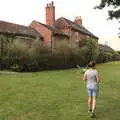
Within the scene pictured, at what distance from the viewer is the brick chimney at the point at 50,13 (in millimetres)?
64562

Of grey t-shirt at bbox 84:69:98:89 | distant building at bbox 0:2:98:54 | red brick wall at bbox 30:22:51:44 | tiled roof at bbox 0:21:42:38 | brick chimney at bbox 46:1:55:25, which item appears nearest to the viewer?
grey t-shirt at bbox 84:69:98:89

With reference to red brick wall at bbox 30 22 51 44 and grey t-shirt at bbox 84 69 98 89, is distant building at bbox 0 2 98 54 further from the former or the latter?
grey t-shirt at bbox 84 69 98 89

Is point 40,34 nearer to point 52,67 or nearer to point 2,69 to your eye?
point 52,67

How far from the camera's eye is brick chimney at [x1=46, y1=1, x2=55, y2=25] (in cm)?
6456

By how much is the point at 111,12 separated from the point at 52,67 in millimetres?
31984

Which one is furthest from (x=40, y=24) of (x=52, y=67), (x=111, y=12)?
(x=111, y=12)

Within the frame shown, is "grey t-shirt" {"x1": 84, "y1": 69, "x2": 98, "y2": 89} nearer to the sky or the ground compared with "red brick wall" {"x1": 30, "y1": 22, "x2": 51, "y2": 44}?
nearer to the ground

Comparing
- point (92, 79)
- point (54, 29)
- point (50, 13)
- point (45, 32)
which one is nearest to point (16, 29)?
point (45, 32)

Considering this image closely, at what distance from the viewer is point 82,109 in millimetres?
14781

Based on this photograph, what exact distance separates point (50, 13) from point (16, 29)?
10486 mm

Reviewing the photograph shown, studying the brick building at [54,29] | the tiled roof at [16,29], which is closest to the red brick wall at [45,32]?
the brick building at [54,29]

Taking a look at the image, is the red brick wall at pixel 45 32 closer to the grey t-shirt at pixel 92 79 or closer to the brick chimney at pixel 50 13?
the brick chimney at pixel 50 13

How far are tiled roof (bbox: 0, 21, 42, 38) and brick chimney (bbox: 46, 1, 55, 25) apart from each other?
429cm

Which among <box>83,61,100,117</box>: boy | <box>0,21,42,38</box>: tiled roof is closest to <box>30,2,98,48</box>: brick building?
<box>0,21,42,38</box>: tiled roof
